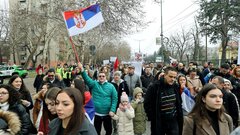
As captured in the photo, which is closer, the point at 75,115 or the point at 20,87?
the point at 75,115

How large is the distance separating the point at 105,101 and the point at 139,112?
0.85 metres

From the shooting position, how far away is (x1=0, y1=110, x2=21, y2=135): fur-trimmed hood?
3289 millimetres

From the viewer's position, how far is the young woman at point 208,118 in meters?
3.48

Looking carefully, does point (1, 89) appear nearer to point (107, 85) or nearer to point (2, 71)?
point (107, 85)

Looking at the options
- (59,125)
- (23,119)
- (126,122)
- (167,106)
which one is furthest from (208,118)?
(126,122)

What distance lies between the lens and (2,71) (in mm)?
38562

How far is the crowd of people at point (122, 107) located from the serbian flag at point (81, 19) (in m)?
1.50

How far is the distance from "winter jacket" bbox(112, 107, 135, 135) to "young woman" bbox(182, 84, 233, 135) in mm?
3280

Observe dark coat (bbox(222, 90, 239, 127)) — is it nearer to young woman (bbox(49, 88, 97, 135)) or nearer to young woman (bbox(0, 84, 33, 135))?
young woman (bbox(0, 84, 33, 135))

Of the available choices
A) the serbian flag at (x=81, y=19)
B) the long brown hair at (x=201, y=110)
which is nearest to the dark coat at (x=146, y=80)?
the serbian flag at (x=81, y=19)

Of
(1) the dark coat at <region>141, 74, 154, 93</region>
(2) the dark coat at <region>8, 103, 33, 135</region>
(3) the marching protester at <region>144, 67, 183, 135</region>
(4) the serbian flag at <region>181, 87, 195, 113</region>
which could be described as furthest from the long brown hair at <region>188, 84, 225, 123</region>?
(1) the dark coat at <region>141, 74, 154, 93</region>

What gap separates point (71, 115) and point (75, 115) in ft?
0.13

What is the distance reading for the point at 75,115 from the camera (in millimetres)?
2895

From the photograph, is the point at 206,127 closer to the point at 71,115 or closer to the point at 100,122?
the point at 71,115
